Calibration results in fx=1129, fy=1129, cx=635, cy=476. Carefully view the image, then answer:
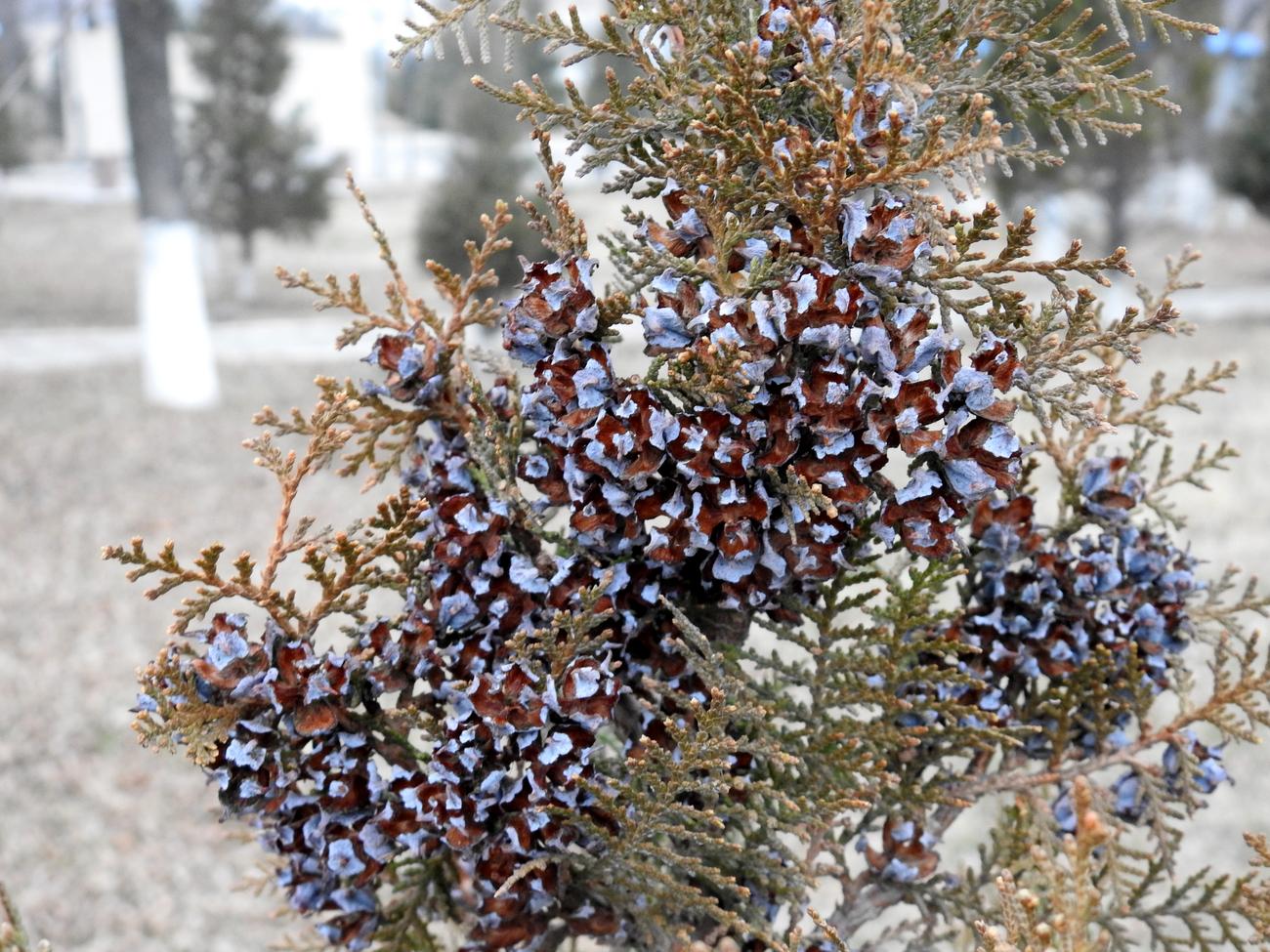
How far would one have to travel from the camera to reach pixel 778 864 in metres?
1.43

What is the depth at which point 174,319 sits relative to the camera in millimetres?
12938

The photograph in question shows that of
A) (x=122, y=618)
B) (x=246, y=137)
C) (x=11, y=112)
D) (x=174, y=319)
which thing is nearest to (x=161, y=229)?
(x=174, y=319)

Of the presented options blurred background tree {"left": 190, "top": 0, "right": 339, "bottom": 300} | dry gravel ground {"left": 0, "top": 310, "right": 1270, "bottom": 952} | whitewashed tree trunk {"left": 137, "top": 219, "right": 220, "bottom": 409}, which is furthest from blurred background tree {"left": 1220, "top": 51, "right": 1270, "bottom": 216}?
whitewashed tree trunk {"left": 137, "top": 219, "right": 220, "bottom": 409}

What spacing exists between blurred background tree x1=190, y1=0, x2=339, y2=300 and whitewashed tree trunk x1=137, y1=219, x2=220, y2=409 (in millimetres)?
8055

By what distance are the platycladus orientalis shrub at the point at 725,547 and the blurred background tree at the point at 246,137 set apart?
2062 centimetres

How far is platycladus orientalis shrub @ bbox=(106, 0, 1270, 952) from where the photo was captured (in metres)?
1.20

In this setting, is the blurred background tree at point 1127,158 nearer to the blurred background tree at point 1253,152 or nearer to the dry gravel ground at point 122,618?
the blurred background tree at point 1253,152

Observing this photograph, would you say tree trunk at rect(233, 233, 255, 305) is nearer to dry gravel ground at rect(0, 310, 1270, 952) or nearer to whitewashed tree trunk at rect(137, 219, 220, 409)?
dry gravel ground at rect(0, 310, 1270, 952)

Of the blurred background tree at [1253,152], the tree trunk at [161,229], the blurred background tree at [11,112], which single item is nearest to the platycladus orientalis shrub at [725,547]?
the tree trunk at [161,229]

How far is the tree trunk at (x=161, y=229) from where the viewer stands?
11766 mm

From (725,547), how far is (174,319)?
1304 centimetres

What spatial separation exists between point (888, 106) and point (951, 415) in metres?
0.40

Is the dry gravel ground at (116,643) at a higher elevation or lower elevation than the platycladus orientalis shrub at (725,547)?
lower

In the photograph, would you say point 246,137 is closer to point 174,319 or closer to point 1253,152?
point 174,319
